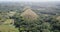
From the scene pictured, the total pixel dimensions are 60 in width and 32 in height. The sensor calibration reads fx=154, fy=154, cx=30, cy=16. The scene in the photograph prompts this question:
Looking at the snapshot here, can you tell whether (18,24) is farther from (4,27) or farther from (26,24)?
(4,27)

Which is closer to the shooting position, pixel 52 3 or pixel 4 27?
pixel 4 27

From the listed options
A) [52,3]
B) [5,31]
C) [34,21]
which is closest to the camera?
[5,31]

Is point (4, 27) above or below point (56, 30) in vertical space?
above

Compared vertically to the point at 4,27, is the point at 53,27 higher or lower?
lower

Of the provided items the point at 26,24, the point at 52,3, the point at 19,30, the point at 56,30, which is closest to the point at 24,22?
the point at 26,24

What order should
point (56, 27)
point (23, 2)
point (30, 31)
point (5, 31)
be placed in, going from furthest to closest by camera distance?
point (23, 2)
point (56, 27)
point (30, 31)
point (5, 31)

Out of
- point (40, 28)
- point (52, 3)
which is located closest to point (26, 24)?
point (40, 28)

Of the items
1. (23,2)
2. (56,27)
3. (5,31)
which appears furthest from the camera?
(23,2)

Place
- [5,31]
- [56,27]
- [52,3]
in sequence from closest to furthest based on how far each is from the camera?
[5,31]
[56,27]
[52,3]

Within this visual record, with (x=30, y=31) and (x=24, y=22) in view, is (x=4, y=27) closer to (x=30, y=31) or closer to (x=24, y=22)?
(x=30, y=31)
